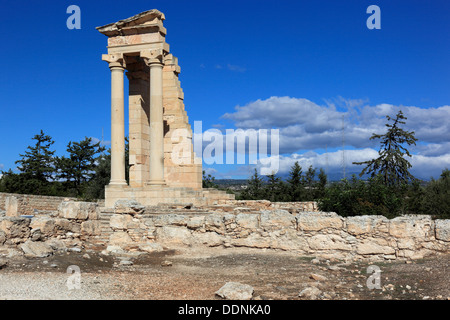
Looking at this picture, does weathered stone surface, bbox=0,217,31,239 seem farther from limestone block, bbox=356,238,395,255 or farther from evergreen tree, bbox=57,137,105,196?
evergreen tree, bbox=57,137,105,196

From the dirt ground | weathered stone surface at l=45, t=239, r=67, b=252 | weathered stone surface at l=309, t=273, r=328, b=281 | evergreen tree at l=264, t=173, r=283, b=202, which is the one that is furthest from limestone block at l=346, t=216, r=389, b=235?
evergreen tree at l=264, t=173, r=283, b=202

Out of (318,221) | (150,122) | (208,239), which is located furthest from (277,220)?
(150,122)

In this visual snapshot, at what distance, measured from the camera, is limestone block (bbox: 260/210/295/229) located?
34.9ft

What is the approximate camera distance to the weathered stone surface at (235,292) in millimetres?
6613

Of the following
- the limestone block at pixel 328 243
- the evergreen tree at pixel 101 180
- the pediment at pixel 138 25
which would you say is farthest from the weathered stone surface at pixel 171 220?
the evergreen tree at pixel 101 180

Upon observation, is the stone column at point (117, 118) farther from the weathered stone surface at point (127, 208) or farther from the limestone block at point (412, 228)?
the limestone block at point (412, 228)

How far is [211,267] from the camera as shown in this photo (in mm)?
9367

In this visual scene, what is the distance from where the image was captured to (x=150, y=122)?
21.4 metres

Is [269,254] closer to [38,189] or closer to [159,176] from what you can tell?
[159,176]

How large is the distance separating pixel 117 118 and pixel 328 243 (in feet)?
48.7

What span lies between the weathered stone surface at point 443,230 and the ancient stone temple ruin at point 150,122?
11708 millimetres

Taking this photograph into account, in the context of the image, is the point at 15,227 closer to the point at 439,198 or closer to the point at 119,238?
the point at 119,238
